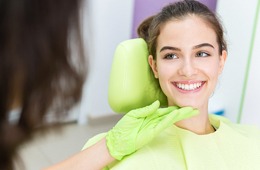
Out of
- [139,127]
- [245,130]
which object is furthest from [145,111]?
[245,130]

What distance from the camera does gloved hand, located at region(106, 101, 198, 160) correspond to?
48.9 inches

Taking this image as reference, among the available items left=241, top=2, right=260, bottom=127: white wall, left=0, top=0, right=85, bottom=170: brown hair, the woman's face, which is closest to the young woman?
the woman's face

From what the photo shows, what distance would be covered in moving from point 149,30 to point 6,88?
100cm

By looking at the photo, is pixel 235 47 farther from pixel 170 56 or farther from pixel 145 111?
pixel 145 111

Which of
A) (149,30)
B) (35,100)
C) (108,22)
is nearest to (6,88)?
(35,100)

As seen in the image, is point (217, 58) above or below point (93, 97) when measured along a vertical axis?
above

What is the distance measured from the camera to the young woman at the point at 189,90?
1.28 metres

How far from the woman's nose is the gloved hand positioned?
0.12m

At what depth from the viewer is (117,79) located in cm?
140

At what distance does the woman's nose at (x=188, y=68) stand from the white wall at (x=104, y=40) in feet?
3.91

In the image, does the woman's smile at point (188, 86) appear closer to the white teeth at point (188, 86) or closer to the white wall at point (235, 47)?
the white teeth at point (188, 86)

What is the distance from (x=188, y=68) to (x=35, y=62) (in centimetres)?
84

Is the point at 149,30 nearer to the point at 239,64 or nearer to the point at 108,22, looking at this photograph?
the point at 239,64

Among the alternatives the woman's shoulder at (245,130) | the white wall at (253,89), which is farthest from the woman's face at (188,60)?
the white wall at (253,89)
